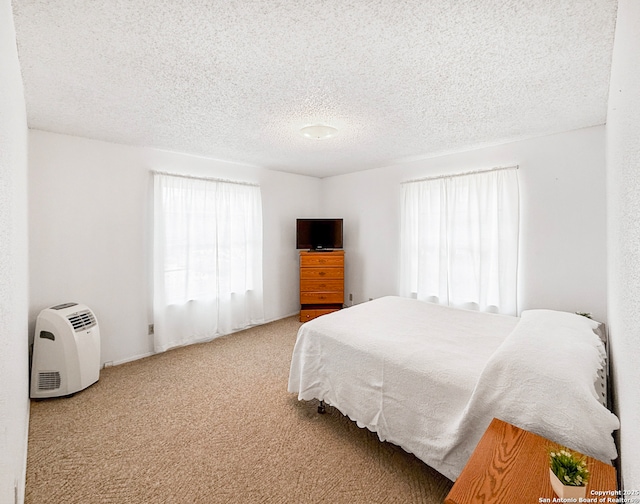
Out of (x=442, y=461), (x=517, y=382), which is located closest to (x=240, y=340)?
(x=442, y=461)

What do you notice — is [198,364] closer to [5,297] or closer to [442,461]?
[5,297]

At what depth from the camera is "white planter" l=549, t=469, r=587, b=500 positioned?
83 centimetres

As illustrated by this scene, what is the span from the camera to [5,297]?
1.11 meters

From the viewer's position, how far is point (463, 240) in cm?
361

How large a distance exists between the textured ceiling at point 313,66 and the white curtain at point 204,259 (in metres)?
0.95

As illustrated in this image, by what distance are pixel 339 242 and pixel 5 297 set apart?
157 inches

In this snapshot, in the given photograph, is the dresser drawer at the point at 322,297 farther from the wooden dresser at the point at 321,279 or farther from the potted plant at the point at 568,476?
the potted plant at the point at 568,476

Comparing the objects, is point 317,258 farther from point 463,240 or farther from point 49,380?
point 49,380

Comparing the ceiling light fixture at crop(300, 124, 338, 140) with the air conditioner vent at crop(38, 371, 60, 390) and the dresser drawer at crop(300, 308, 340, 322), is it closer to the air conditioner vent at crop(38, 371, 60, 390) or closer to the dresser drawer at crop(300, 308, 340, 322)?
the dresser drawer at crop(300, 308, 340, 322)

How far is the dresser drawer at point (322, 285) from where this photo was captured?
4.60 metres

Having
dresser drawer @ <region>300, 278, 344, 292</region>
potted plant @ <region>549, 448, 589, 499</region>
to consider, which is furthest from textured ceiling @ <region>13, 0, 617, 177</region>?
dresser drawer @ <region>300, 278, 344, 292</region>

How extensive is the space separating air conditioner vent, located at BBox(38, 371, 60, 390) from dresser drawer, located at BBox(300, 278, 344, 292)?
2961mm

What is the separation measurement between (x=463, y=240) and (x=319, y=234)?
220 cm

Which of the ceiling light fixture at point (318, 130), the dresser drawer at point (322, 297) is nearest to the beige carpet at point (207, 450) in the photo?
the dresser drawer at point (322, 297)
